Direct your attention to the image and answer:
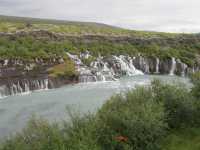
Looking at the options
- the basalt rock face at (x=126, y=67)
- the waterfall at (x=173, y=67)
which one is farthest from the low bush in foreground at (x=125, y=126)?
the waterfall at (x=173, y=67)

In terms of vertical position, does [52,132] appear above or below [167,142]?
above

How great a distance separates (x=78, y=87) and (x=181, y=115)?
2960 centimetres

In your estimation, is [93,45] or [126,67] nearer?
[126,67]

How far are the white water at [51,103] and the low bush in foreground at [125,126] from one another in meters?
4.00

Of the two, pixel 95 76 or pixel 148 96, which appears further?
pixel 95 76

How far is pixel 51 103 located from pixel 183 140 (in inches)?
844

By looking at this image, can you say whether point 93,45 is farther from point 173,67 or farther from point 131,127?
point 131,127

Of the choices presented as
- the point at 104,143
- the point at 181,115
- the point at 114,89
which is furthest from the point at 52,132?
the point at 114,89

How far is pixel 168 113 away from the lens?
89.9 feet

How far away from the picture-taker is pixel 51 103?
44.0m

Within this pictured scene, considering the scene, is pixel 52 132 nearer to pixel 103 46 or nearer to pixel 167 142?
pixel 167 142

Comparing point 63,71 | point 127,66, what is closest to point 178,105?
point 63,71

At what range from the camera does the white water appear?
35688 millimetres

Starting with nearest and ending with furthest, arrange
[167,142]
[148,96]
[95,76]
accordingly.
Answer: [167,142] < [148,96] < [95,76]
